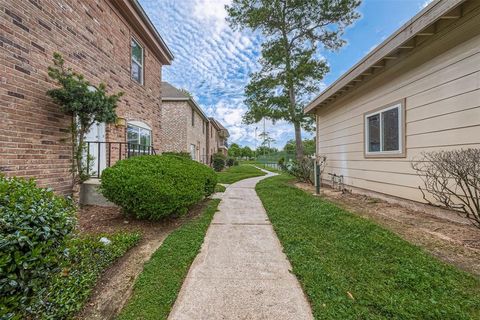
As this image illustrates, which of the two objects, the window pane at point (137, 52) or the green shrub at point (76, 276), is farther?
the window pane at point (137, 52)

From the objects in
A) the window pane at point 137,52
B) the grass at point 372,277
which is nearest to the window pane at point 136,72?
the window pane at point 137,52

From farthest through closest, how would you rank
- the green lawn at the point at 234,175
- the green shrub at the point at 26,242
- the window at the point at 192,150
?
1. the window at the point at 192,150
2. the green lawn at the point at 234,175
3. the green shrub at the point at 26,242

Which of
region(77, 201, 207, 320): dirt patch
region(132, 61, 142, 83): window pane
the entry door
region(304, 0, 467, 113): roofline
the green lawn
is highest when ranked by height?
region(132, 61, 142, 83): window pane

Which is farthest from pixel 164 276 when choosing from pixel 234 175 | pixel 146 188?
pixel 234 175

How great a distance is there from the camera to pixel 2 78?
3432mm

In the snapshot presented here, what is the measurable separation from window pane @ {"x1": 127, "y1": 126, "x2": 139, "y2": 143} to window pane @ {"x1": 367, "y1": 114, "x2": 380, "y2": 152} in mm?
7399

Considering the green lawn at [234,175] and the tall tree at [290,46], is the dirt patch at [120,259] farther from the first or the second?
the tall tree at [290,46]

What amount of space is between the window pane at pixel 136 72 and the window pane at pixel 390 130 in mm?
7877

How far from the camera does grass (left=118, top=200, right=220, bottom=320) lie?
1.91m

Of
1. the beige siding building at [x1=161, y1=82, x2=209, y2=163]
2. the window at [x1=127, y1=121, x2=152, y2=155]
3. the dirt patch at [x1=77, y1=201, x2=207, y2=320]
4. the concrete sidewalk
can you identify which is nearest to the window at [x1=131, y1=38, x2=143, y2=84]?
the window at [x1=127, y1=121, x2=152, y2=155]

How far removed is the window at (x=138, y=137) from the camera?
23.9 feet

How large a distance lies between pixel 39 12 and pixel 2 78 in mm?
1555

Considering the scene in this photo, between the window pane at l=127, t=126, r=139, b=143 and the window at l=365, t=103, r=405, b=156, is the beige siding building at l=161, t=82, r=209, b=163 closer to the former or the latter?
the window pane at l=127, t=126, r=139, b=143

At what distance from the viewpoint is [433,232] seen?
3270 millimetres
